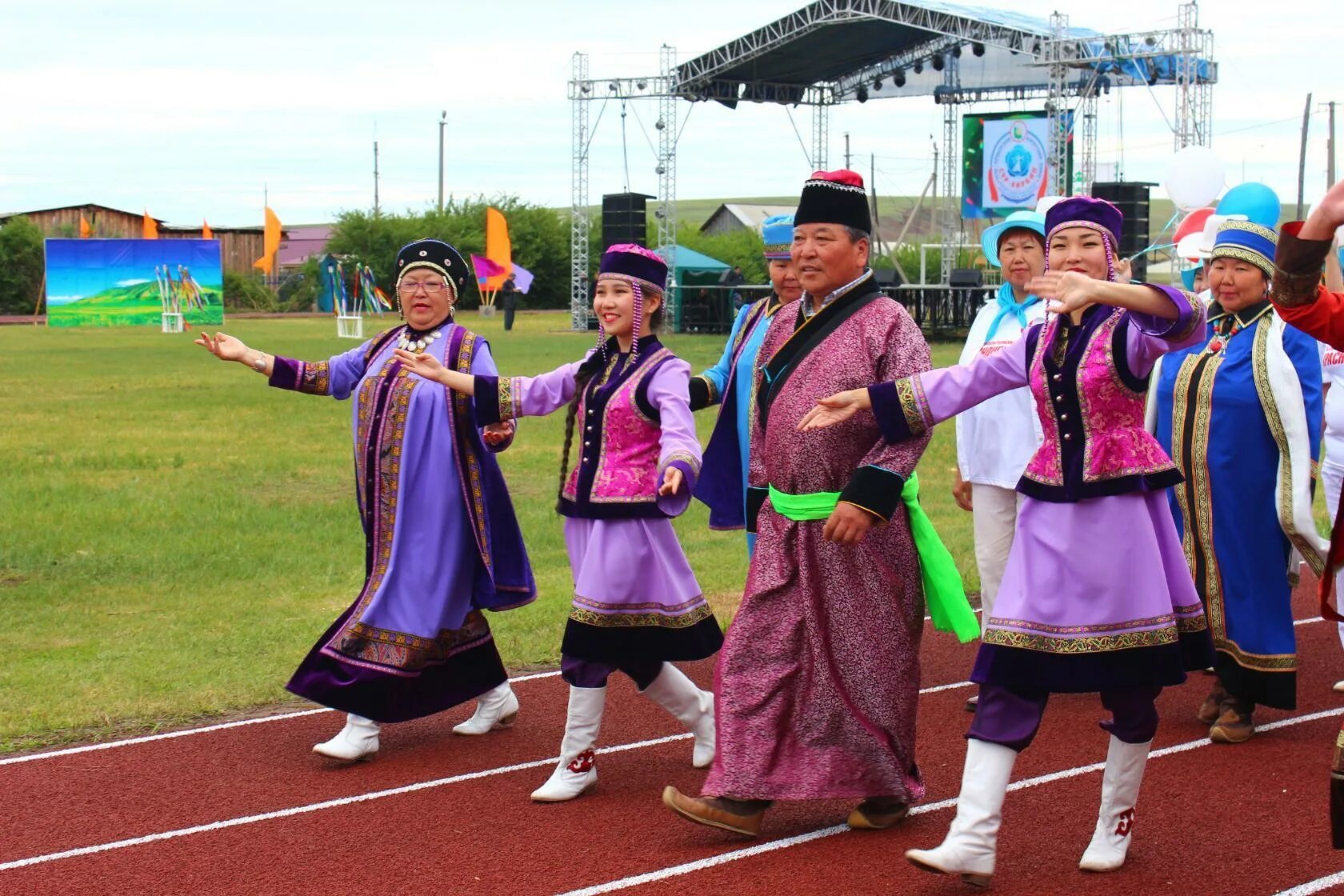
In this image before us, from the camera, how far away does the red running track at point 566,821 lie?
456cm

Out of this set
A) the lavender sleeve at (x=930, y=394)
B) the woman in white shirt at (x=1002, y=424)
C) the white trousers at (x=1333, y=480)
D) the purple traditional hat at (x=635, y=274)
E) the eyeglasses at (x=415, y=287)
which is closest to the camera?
the lavender sleeve at (x=930, y=394)

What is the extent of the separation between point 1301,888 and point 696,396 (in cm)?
261

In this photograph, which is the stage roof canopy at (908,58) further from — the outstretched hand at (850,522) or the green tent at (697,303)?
the outstretched hand at (850,522)

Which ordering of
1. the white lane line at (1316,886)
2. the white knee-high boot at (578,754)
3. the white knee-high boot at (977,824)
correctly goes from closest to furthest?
1. the white knee-high boot at (977,824)
2. the white lane line at (1316,886)
3. the white knee-high boot at (578,754)

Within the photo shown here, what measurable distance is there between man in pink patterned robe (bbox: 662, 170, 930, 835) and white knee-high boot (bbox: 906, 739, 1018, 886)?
1.66 feet

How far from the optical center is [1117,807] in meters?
4.58

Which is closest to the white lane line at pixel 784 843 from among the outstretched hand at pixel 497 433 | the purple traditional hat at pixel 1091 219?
the purple traditional hat at pixel 1091 219

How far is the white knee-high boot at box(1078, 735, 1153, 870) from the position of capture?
4.54 meters

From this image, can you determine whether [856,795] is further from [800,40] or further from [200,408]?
[800,40]

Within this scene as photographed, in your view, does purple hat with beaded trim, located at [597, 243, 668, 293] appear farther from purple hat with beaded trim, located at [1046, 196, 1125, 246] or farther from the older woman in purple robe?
purple hat with beaded trim, located at [1046, 196, 1125, 246]

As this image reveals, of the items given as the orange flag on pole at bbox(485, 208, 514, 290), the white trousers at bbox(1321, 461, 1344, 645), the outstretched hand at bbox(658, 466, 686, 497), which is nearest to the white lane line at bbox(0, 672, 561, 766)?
the outstretched hand at bbox(658, 466, 686, 497)

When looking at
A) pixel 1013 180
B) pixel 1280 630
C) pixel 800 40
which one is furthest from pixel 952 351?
pixel 1280 630

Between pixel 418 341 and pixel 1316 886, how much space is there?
3657 millimetres

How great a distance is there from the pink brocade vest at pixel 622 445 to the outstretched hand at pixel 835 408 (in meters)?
1.12
